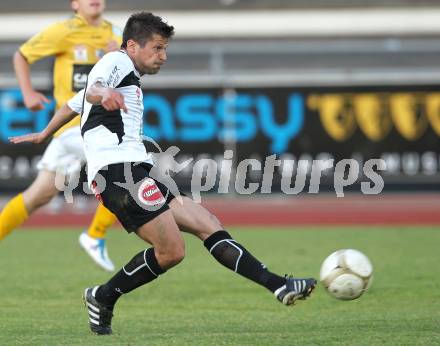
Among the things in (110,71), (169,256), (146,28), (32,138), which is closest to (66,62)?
(32,138)

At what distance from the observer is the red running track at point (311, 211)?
1562cm

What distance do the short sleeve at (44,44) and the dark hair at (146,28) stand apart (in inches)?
114

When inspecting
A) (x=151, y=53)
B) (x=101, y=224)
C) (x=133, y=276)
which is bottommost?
(x=101, y=224)

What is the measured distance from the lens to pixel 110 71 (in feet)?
18.6

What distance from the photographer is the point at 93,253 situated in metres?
8.93

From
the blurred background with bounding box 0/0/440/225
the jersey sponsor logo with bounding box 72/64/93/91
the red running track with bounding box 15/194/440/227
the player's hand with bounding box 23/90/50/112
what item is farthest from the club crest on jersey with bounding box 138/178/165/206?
the blurred background with bounding box 0/0/440/225

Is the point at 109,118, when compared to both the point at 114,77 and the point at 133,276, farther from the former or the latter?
the point at 133,276

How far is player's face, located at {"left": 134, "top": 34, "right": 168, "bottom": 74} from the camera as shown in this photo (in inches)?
229

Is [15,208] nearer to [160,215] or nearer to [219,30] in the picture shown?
[160,215]

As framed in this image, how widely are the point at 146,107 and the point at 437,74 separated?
5.14 metres

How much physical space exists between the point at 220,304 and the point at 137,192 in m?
1.93

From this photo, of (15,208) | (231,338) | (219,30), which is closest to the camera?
(231,338)

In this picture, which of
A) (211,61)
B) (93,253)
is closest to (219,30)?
(211,61)

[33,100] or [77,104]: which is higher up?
[77,104]
